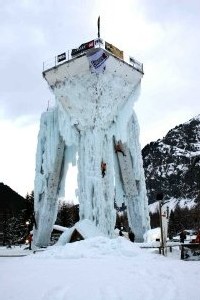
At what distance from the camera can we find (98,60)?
29.8m

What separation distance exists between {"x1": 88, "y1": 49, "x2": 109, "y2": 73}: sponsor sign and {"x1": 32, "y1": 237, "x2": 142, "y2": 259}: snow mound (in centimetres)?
1570

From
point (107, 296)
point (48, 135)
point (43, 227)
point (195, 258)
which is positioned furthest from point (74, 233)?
point (107, 296)

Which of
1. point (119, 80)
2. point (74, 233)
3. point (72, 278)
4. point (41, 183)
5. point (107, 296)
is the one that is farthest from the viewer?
point (41, 183)

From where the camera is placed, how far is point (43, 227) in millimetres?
35250

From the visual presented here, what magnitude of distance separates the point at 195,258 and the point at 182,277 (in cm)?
730

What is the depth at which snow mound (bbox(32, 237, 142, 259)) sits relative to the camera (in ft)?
49.6

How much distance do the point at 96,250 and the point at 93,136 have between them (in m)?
15.8

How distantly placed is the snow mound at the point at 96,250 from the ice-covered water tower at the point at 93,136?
12.3 meters

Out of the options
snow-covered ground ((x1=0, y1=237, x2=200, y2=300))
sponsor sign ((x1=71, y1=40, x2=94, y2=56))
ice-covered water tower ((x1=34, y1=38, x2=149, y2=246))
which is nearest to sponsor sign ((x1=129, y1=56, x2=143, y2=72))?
ice-covered water tower ((x1=34, y1=38, x2=149, y2=246))

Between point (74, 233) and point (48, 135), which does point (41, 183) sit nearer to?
point (48, 135)

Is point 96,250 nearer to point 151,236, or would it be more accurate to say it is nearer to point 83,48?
point 151,236

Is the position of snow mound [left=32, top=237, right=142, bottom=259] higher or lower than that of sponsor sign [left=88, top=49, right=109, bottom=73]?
lower

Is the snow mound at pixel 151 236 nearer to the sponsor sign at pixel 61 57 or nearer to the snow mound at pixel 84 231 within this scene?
the snow mound at pixel 84 231

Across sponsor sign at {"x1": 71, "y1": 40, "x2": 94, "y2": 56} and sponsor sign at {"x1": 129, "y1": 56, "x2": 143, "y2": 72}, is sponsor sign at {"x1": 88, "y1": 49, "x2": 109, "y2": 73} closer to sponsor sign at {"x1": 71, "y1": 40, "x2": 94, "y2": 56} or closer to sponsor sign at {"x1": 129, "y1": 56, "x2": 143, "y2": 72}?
sponsor sign at {"x1": 71, "y1": 40, "x2": 94, "y2": 56}
